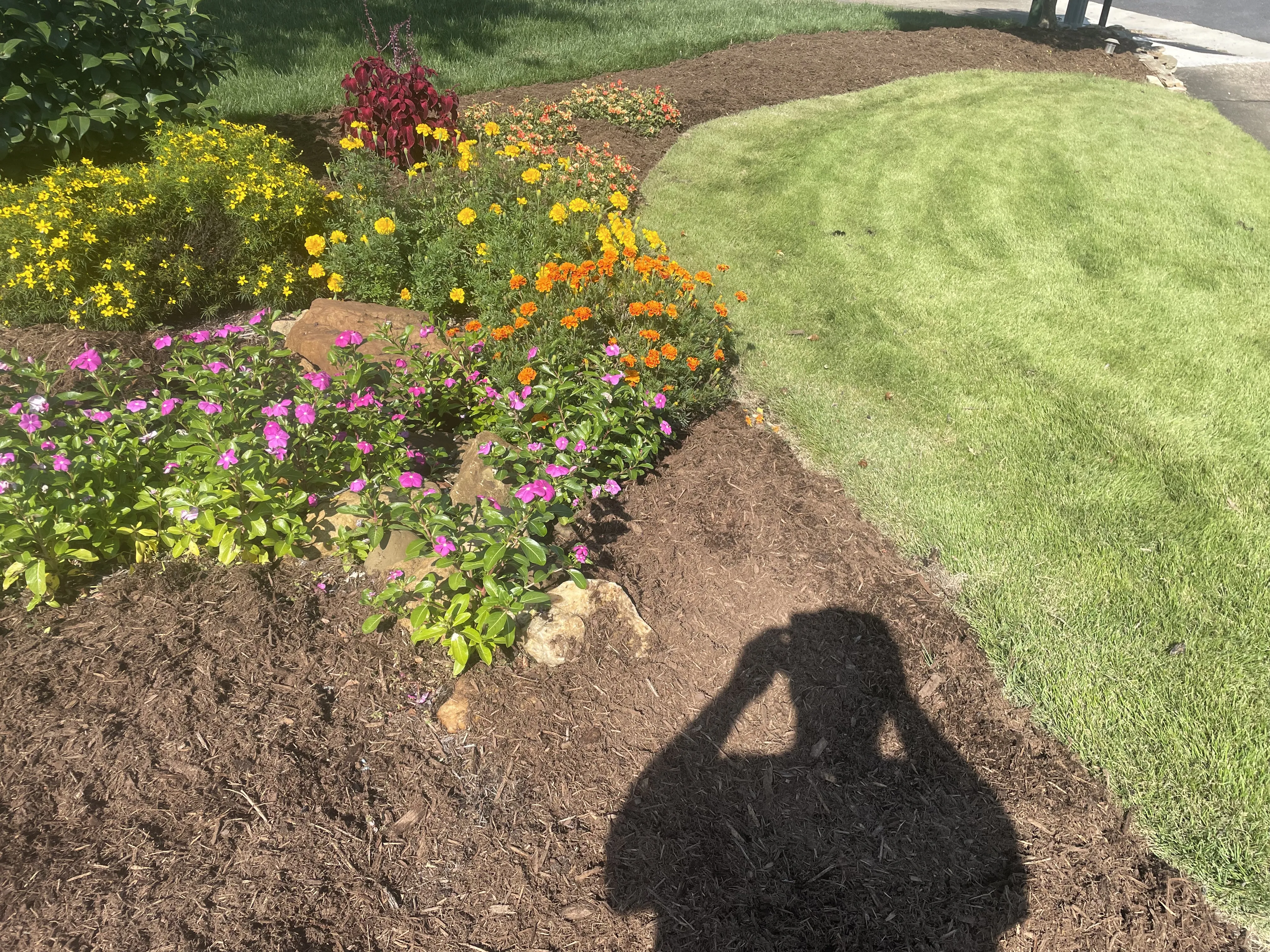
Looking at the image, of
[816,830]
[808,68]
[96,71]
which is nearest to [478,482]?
[816,830]

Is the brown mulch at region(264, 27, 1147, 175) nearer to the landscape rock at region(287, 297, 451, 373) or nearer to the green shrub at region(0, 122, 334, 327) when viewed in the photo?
the green shrub at region(0, 122, 334, 327)

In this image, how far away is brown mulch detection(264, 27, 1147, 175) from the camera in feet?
26.5

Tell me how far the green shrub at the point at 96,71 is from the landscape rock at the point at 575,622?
15.1ft

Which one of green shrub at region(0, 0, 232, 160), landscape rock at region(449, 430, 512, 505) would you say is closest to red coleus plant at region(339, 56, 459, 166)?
green shrub at region(0, 0, 232, 160)

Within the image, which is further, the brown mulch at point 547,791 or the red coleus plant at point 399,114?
the red coleus plant at point 399,114

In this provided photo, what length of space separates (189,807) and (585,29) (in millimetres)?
12571

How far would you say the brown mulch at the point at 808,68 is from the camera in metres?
8.06

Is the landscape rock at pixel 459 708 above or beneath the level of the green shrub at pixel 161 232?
beneath

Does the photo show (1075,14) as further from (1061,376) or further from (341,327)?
(341,327)

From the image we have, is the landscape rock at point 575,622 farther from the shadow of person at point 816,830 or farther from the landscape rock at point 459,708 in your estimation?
the shadow of person at point 816,830

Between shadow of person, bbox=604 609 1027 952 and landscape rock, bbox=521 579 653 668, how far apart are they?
0.42 meters

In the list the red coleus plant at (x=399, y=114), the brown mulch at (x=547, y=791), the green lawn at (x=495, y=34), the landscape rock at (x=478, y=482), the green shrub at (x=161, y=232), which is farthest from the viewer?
the green lawn at (x=495, y=34)

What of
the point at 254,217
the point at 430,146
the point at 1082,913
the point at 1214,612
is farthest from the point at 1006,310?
the point at 254,217

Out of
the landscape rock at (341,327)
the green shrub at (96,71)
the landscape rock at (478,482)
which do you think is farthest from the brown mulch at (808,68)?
the landscape rock at (478,482)
